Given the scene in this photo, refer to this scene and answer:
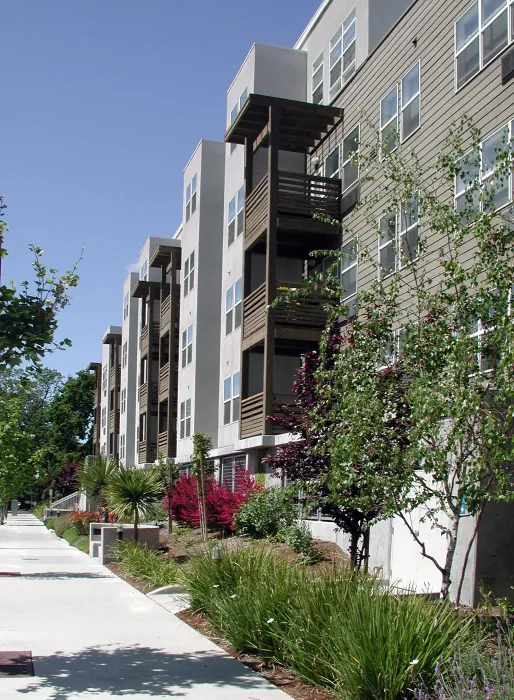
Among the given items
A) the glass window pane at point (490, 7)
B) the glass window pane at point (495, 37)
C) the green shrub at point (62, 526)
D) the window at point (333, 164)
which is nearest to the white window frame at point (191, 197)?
the window at point (333, 164)

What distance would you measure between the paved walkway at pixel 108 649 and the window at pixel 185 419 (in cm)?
1755

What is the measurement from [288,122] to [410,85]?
5617 millimetres

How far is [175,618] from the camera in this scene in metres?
12.6

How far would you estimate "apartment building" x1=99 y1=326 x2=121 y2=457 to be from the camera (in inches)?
2474

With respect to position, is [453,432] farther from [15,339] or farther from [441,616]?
[15,339]

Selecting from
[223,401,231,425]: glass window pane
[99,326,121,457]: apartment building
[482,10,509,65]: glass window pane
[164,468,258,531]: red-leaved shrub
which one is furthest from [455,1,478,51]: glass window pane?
[99,326,121,457]: apartment building

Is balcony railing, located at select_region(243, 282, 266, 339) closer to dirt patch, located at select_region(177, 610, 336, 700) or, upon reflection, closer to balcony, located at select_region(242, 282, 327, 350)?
balcony, located at select_region(242, 282, 327, 350)

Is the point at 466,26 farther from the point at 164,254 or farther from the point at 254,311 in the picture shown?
the point at 164,254

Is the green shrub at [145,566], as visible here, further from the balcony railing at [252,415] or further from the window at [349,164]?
the window at [349,164]

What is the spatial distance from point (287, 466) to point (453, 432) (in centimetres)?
636

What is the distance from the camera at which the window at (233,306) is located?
29109mm

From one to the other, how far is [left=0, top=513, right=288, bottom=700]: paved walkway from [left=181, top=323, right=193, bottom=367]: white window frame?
18633 mm

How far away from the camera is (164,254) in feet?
137

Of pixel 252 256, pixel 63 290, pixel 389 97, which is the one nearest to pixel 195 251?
pixel 252 256
